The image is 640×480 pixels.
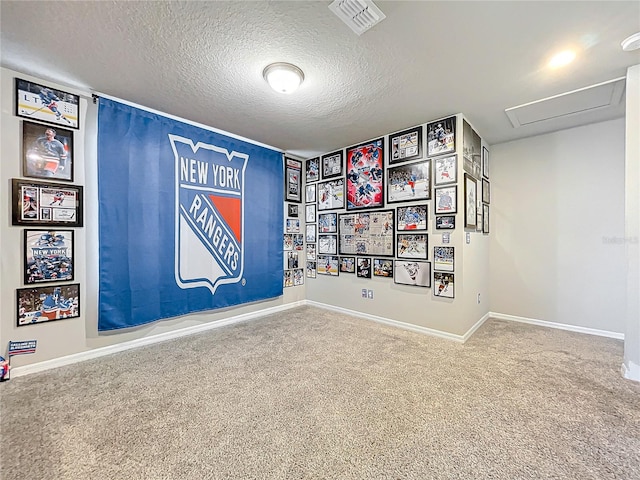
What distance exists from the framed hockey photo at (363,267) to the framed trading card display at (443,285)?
93cm

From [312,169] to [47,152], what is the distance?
3.20 m

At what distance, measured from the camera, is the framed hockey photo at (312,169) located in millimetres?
4425

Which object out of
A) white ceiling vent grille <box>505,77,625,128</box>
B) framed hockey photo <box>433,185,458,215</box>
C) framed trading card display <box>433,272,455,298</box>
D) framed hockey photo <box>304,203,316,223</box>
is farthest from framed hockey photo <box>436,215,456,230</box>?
framed hockey photo <box>304,203,316,223</box>

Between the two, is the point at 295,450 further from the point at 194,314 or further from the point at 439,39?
the point at 439,39

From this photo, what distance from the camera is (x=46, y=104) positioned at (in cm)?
231

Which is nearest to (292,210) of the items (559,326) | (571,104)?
(571,104)

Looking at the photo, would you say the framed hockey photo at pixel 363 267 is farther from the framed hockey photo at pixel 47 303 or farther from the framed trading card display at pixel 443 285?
the framed hockey photo at pixel 47 303

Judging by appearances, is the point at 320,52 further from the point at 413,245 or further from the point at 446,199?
the point at 413,245

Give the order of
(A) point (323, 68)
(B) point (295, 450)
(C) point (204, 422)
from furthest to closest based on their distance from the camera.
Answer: (A) point (323, 68) < (C) point (204, 422) < (B) point (295, 450)

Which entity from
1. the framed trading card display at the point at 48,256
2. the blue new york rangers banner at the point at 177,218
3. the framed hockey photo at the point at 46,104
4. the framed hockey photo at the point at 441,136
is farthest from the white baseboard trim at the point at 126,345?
the framed hockey photo at the point at 441,136

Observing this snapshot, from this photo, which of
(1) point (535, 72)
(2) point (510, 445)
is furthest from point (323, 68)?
(2) point (510, 445)

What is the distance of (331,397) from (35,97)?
3.47 meters

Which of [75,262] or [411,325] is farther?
[411,325]

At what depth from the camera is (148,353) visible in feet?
8.66
